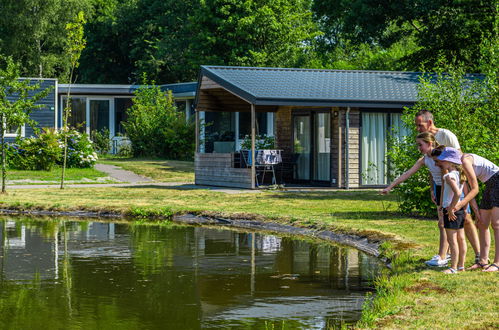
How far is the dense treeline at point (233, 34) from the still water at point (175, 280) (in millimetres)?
20937

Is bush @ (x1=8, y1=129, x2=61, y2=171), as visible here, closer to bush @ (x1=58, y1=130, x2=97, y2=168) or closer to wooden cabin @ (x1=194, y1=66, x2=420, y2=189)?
bush @ (x1=58, y1=130, x2=97, y2=168)

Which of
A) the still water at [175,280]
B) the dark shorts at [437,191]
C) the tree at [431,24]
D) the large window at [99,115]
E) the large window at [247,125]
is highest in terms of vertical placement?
the tree at [431,24]

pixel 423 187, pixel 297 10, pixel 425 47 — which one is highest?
pixel 297 10

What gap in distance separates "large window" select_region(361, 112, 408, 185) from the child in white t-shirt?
13.7 meters

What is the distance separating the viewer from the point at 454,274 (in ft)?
31.4

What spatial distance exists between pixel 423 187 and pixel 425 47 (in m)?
21.8

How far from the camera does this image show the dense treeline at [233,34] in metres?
35.2

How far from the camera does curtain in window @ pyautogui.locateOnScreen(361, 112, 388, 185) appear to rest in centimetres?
2342

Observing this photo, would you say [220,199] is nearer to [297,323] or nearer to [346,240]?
[346,240]

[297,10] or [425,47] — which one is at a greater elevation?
[297,10]

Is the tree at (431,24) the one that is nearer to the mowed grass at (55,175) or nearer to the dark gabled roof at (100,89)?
the dark gabled roof at (100,89)

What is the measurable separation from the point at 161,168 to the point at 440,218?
67.3 feet

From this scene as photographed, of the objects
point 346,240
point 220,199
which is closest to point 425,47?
point 220,199

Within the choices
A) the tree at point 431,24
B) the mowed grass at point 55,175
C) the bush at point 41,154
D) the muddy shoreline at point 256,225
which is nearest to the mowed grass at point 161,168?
the mowed grass at point 55,175
